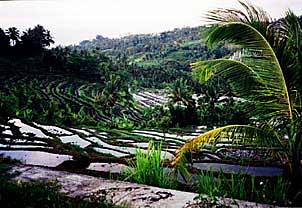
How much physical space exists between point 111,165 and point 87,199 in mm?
1257

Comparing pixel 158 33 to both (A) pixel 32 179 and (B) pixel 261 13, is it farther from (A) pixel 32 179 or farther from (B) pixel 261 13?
(A) pixel 32 179

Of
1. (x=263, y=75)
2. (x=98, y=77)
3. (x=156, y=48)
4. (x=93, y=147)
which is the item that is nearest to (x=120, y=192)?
(x=263, y=75)

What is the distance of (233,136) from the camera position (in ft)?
9.62

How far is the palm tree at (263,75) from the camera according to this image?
2910 millimetres

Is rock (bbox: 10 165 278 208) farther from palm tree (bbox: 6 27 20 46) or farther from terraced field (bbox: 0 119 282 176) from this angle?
palm tree (bbox: 6 27 20 46)

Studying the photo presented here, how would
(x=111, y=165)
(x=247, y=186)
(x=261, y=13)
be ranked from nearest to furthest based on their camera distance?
1. (x=261, y=13)
2. (x=247, y=186)
3. (x=111, y=165)

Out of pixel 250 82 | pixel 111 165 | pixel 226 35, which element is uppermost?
pixel 226 35

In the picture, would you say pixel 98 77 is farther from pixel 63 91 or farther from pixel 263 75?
pixel 263 75

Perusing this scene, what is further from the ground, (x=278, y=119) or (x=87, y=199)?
(x=278, y=119)

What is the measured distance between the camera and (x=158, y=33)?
16.1ft

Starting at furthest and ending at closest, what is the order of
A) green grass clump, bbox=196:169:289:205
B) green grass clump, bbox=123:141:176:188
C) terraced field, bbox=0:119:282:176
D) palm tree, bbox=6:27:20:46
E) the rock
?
palm tree, bbox=6:27:20:46 → terraced field, bbox=0:119:282:176 → green grass clump, bbox=123:141:176:188 → green grass clump, bbox=196:169:289:205 → the rock

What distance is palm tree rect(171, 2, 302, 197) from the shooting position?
→ 2.91 metres

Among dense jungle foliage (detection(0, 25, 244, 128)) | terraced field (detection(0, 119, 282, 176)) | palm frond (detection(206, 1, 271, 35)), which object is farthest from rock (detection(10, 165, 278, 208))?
dense jungle foliage (detection(0, 25, 244, 128))

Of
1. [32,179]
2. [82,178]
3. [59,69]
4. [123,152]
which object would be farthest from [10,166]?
[59,69]
